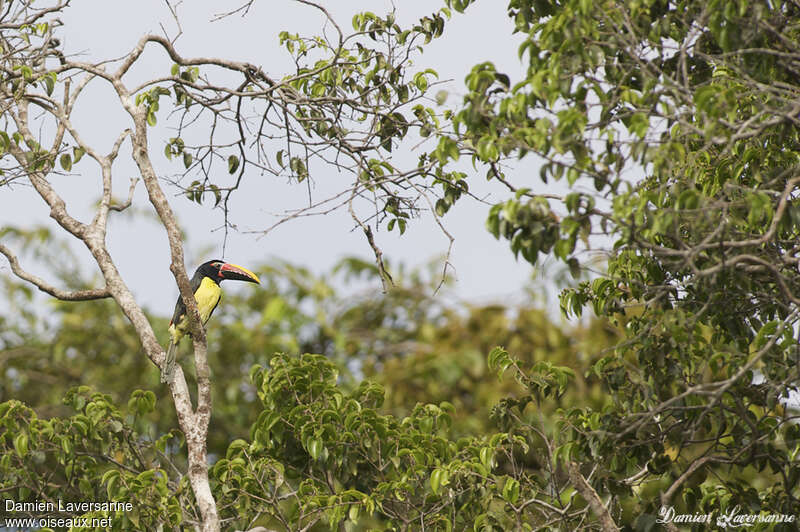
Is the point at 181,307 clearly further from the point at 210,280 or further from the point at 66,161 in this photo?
the point at 66,161

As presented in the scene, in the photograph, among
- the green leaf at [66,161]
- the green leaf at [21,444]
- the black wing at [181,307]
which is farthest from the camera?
the black wing at [181,307]

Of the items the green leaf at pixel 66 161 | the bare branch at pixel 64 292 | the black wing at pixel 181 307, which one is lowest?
the bare branch at pixel 64 292

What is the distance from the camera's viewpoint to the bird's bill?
6742mm

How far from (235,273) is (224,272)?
11cm

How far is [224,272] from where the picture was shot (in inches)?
270

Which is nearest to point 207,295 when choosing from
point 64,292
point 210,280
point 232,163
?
point 210,280

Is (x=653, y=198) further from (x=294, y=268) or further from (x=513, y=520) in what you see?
(x=294, y=268)

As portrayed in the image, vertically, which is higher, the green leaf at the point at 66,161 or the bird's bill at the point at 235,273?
the green leaf at the point at 66,161

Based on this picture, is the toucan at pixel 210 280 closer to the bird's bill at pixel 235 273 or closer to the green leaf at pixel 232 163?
the bird's bill at pixel 235 273

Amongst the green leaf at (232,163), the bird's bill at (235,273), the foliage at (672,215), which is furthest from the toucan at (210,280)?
the foliage at (672,215)

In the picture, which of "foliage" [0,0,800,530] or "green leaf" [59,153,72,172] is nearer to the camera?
"foliage" [0,0,800,530]

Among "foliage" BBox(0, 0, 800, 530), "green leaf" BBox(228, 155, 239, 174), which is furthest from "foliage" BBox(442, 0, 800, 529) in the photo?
"green leaf" BBox(228, 155, 239, 174)

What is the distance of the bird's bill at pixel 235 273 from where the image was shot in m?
6.74

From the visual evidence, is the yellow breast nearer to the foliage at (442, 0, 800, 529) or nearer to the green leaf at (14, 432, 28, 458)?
the green leaf at (14, 432, 28, 458)
